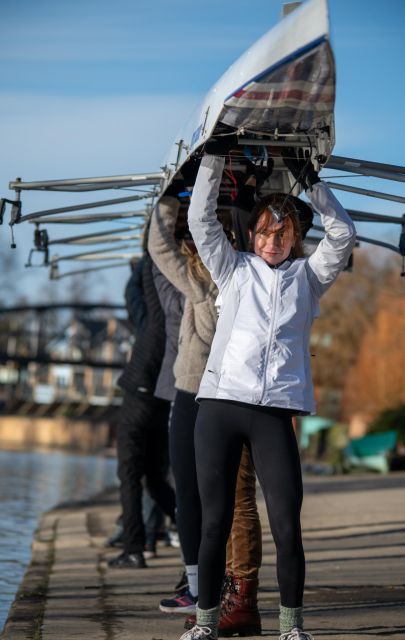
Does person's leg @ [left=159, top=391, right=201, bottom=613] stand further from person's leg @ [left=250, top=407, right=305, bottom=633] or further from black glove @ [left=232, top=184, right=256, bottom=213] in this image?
person's leg @ [left=250, top=407, right=305, bottom=633]

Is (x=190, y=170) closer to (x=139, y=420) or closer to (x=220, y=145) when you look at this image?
(x=220, y=145)

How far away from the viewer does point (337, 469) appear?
2767 centimetres

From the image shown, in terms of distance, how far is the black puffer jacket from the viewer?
8078mm

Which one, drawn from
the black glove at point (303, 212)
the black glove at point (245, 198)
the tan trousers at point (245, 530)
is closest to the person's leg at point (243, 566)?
the tan trousers at point (245, 530)

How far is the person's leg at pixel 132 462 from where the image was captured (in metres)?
8.48

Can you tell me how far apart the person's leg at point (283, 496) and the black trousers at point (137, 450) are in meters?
3.63

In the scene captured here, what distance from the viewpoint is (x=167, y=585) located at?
292 inches

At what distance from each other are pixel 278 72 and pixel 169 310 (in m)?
3.01

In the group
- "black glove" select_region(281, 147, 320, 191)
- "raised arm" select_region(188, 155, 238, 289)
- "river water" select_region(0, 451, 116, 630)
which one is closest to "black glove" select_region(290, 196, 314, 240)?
"black glove" select_region(281, 147, 320, 191)

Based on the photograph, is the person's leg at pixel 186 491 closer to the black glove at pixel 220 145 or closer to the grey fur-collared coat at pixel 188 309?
the grey fur-collared coat at pixel 188 309

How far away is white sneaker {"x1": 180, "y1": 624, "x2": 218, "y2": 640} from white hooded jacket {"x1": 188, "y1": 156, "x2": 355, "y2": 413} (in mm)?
954

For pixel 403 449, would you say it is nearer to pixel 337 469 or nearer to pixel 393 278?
pixel 337 469

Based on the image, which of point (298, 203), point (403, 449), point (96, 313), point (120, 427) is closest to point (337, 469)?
point (403, 449)

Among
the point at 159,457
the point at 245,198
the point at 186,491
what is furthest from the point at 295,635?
the point at 159,457
